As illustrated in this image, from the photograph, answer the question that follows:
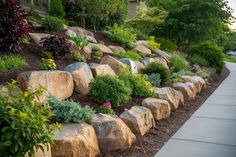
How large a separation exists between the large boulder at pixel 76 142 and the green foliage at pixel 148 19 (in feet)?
39.7

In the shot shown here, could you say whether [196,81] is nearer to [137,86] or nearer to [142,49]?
[142,49]

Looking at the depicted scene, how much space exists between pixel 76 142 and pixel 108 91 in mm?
1883

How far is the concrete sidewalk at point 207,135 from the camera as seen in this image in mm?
5246

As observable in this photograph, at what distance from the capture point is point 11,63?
5863mm

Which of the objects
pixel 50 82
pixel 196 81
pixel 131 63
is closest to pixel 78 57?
pixel 131 63

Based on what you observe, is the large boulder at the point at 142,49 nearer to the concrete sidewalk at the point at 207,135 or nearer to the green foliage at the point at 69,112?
the concrete sidewalk at the point at 207,135

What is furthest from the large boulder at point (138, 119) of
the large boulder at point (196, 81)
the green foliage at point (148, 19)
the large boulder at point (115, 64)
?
the green foliage at point (148, 19)

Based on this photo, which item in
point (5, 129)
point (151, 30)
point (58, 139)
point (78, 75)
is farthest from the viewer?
point (151, 30)

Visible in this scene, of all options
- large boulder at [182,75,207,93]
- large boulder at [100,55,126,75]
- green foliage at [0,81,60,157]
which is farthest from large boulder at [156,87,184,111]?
green foliage at [0,81,60,157]

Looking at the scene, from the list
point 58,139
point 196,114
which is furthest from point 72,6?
point 58,139

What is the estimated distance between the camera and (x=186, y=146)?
18.0 feet

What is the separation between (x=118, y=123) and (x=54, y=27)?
497cm

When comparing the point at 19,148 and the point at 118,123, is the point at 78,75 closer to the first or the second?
the point at 118,123

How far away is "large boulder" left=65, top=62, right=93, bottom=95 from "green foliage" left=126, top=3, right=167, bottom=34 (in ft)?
33.2
